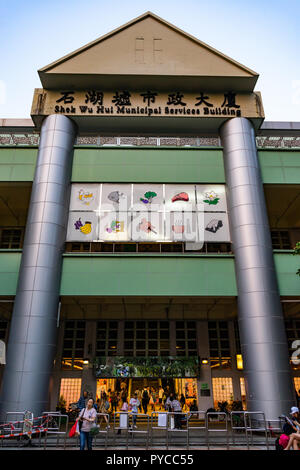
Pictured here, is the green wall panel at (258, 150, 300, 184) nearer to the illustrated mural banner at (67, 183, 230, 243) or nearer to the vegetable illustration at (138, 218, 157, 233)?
the illustrated mural banner at (67, 183, 230, 243)

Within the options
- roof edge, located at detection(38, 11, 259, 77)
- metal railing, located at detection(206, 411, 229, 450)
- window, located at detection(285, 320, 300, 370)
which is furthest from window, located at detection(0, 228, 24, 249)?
window, located at detection(285, 320, 300, 370)

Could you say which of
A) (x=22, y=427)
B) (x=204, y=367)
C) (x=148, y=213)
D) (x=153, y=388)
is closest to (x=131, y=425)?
(x=22, y=427)

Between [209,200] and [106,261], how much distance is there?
6772mm

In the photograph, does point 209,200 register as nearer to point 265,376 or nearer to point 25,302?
point 265,376

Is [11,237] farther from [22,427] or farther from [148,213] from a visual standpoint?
[22,427]

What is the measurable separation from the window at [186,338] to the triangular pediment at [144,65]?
51.7 ft

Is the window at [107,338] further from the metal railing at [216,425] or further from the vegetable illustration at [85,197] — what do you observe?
the vegetable illustration at [85,197]

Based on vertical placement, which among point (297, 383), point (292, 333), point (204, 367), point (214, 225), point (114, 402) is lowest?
point (114, 402)

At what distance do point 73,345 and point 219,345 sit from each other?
9.85 metres

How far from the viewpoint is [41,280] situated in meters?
15.5

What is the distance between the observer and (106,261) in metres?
16.5

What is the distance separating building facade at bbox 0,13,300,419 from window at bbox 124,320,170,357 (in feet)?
0.24

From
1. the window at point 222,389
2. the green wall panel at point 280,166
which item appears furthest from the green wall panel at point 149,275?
the window at point 222,389

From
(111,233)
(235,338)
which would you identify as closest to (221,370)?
(235,338)
